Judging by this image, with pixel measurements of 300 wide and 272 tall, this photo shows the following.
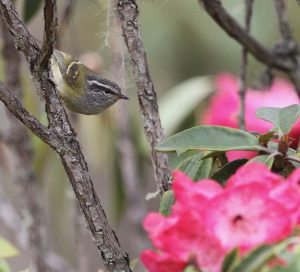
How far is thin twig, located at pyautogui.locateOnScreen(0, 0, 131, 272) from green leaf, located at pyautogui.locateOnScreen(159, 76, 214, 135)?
4.11 ft

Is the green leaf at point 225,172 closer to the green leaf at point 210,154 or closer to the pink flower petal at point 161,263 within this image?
the green leaf at point 210,154

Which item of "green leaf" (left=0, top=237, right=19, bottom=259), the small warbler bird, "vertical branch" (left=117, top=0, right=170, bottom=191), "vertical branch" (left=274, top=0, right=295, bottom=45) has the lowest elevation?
"green leaf" (left=0, top=237, right=19, bottom=259)

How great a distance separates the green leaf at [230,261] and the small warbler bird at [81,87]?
987mm

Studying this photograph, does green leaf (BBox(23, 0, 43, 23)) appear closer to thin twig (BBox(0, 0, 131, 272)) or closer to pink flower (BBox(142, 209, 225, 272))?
thin twig (BBox(0, 0, 131, 272))

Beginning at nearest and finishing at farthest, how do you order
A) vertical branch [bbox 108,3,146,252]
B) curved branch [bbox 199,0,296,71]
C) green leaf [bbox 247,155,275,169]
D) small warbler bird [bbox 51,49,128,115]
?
green leaf [bbox 247,155,275,169]
curved branch [bbox 199,0,296,71]
small warbler bird [bbox 51,49,128,115]
vertical branch [bbox 108,3,146,252]

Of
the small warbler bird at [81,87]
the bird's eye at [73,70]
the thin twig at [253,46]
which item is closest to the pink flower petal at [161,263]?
the thin twig at [253,46]

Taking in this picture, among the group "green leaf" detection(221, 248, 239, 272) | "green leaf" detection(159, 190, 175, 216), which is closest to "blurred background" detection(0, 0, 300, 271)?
"green leaf" detection(159, 190, 175, 216)

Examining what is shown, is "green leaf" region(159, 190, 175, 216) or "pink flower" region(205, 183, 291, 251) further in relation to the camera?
"green leaf" region(159, 190, 175, 216)

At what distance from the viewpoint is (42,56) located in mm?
1167

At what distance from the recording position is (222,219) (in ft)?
3.11

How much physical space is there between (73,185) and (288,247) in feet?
1.31

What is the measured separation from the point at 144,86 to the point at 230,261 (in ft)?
1.83

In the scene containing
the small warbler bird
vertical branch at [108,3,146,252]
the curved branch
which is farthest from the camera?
vertical branch at [108,3,146,252]

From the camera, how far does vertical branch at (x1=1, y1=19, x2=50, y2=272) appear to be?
7.00 ft
